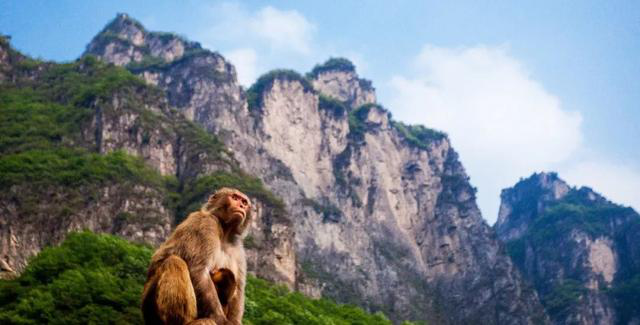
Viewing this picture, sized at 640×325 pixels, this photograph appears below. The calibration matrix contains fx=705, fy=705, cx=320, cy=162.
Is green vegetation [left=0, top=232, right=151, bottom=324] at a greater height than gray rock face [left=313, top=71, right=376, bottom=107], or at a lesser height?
lesser

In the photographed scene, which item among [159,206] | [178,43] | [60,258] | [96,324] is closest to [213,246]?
[96,324]

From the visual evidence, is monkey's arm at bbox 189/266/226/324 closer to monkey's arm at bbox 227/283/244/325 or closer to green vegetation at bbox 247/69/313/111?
monkey's arm at bbox 227/283/244/325

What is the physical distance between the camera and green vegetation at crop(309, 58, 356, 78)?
412 ft

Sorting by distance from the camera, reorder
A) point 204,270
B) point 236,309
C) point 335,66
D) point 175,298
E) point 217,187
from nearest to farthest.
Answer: point 175,298 < point 204,270 < point 236,309 < point 217,187 < point 335,66

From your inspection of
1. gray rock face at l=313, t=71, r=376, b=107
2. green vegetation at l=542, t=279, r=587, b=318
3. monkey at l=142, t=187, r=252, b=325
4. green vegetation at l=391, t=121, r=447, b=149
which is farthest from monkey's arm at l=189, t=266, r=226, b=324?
gray rock face at l=313, t=71, r=376, b=107

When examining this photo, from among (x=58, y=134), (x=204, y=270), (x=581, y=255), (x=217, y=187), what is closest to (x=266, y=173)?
(x=217, y=187)

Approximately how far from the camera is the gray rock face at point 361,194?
83.0m

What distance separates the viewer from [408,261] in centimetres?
9338

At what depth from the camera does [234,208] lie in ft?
23.9

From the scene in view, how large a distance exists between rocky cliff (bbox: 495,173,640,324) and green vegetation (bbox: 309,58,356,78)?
42.3m

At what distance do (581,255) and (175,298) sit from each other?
108633 millimetres

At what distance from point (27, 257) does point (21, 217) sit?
3238mm

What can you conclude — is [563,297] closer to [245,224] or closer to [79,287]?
[79,287]

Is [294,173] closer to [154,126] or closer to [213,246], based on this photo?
[154,126]
